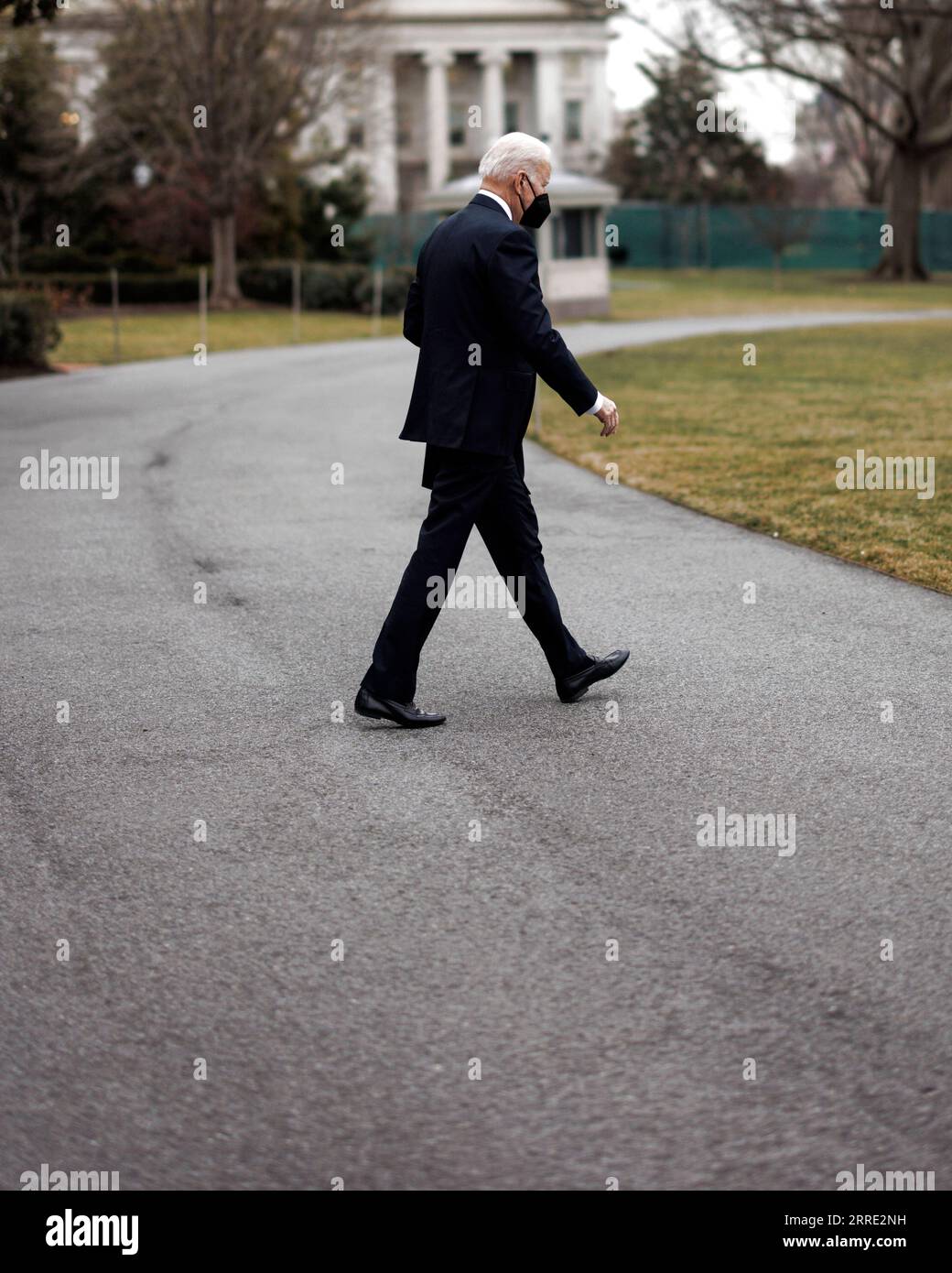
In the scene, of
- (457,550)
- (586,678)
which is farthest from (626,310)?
(457,550)

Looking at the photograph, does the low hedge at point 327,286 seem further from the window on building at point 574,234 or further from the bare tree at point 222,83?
the window on building at point 574,234

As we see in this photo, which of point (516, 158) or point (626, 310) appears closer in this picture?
point (516, 158)

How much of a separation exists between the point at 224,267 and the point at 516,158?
3977 centimetres

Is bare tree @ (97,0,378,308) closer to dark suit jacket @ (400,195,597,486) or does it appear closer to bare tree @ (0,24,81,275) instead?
bare tree @ (0,24,81,275)

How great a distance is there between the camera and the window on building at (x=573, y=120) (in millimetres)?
89250

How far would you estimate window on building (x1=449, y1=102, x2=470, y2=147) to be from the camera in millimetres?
89625

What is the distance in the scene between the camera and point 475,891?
14.1ft

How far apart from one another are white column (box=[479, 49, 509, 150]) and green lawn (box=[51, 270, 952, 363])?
110ft

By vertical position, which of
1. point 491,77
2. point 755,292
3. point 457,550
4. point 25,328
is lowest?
point 457,550

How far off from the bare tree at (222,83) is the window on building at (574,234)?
7.36 metres

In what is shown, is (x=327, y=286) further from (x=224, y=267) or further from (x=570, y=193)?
(x=570, y=193)

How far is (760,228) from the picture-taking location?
177ft

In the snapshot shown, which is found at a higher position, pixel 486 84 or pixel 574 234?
pixel 486 84

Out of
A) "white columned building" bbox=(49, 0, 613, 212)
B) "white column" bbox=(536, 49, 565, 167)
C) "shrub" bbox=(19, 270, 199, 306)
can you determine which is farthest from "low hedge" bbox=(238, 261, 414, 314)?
"white column" bbox=(536, 49, 565, 167)
